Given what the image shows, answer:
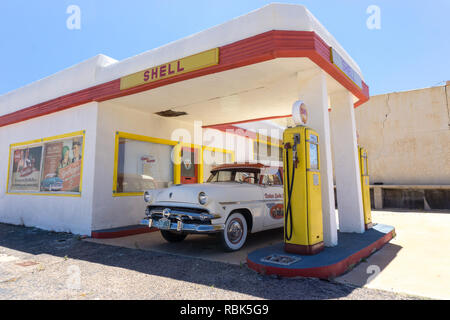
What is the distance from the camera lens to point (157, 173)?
8.08 metres

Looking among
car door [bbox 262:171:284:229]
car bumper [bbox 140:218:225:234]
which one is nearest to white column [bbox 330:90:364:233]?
car door [bbox 262:171:284:229]

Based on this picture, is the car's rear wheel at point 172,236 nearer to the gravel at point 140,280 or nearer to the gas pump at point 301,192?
the gravel at point 140,280

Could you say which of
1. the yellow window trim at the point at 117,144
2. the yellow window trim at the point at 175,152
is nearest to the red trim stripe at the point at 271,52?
the yellow window trim at the point at 117,144

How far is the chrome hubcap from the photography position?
15.6 feet

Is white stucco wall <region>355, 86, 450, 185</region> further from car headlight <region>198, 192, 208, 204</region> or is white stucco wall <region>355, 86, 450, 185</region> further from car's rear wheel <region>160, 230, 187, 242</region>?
car headlight <region>198, 192, 208, 204</region>

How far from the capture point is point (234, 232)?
4852 millimetres

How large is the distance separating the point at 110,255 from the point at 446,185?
13.1 meters

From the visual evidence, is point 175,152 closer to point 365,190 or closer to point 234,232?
point 234,232

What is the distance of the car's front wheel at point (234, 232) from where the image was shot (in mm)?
4629

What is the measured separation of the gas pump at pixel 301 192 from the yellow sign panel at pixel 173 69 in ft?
6.17

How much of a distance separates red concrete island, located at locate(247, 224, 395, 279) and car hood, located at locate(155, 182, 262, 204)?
0.99m
